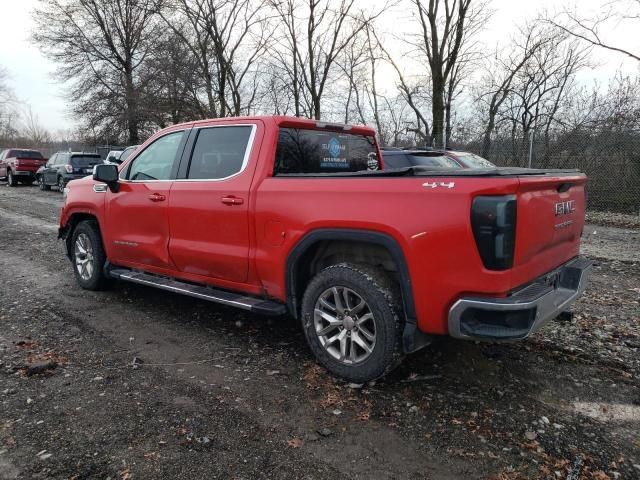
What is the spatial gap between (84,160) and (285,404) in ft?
63.6

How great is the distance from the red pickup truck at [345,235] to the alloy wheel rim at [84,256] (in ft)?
2.17

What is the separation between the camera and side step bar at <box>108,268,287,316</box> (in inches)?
149

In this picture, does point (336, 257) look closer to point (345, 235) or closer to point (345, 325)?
point (345, 235)

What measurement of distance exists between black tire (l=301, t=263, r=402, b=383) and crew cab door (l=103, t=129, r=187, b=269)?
1.89 m

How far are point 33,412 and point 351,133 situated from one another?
11.2 ft

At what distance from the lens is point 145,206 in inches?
188

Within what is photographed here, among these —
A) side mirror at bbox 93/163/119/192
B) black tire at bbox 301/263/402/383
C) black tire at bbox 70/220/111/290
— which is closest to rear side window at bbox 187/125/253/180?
side mirror at bbox 93/163/119/192

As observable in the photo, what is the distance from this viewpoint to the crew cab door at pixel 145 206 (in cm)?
464

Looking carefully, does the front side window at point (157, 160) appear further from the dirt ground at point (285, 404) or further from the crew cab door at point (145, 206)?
the dirt ground at point (285, 404)

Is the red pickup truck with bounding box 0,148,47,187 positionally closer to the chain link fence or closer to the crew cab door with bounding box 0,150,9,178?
the crew cab door with bounding box 0,150,9,178

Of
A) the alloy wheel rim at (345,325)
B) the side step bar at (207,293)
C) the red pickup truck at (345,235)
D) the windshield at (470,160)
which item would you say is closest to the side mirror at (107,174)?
the red pickup truck at (345,235)

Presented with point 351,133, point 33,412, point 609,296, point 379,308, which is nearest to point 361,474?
point 379,308

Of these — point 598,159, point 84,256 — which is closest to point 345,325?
point 84,256

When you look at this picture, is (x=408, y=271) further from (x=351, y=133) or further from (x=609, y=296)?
(x=609, y=296)
